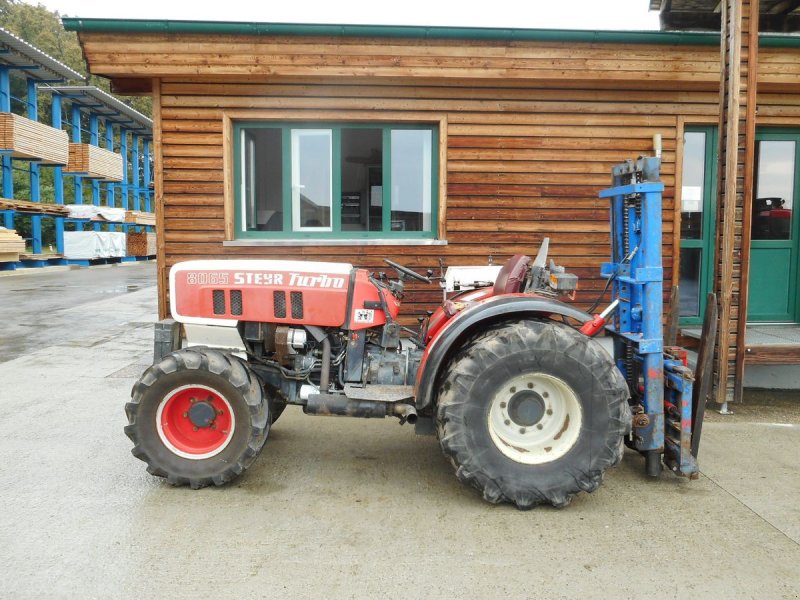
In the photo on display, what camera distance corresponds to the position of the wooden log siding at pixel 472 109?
239 inches

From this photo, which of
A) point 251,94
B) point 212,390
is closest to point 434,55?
point 251,94

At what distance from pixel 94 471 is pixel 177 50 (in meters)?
4.11

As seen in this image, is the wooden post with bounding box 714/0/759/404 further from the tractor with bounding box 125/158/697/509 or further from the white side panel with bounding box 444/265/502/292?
the white side panel with bounding box 444/265/502/292

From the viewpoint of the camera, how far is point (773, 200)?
701 centimetres

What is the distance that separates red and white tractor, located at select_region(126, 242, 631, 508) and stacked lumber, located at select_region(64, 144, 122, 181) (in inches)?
1013

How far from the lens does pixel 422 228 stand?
22.1ft

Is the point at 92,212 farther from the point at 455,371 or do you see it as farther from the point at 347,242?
the point at 455,371

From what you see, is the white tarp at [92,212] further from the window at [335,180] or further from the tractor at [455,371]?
the tractor at [455,371]

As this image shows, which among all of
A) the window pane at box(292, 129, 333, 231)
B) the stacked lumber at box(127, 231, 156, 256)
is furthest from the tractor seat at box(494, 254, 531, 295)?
the stacked lumber at box(127, 231, 156, 256)

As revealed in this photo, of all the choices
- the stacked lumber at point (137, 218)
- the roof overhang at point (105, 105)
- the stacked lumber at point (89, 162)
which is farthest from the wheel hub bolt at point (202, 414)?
the stacked lumber at point (137, 218)

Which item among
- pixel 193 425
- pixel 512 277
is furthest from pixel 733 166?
pixel 193 425

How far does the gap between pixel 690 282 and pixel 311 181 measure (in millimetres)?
4412

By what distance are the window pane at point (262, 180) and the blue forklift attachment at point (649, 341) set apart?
12.7 feet

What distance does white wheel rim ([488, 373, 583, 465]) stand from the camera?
3.52 m
